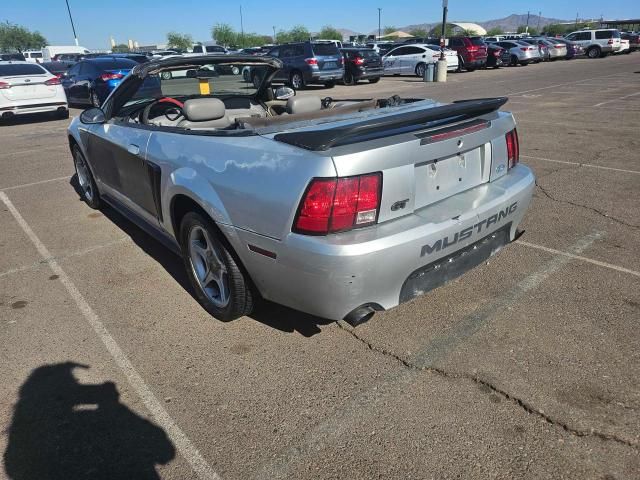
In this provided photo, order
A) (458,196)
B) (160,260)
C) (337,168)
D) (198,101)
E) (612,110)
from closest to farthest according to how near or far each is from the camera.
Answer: (337,168) < (458,196) < (198,101) < (160,260) < (612,110)

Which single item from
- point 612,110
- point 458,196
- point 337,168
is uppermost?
point 337,168

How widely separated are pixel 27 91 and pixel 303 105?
11.0 meters

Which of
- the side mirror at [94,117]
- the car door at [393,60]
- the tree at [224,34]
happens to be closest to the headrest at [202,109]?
the side mirror at [94,117]

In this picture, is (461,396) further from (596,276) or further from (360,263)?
(596,276)

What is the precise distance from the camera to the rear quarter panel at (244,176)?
2301 mm

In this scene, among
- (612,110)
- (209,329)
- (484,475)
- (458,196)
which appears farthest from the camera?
(612,110)

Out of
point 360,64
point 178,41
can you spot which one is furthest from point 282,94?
point 178,41

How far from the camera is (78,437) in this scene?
2.27m

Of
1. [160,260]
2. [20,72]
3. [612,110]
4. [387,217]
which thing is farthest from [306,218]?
[20,72]

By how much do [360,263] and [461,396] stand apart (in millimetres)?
862

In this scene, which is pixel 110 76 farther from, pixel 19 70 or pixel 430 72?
pixel 430 72

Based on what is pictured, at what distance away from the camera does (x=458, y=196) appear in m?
2.80

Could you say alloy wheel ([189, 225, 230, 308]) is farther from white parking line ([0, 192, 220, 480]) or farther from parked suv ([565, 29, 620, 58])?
parked suv ([565, 29, 620, 58])

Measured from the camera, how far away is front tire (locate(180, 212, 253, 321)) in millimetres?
2838
